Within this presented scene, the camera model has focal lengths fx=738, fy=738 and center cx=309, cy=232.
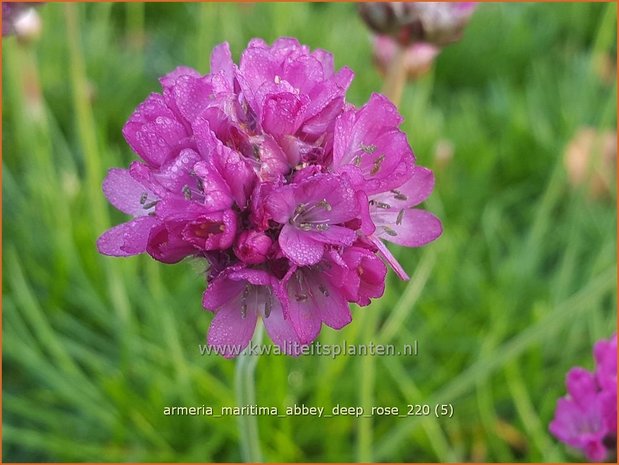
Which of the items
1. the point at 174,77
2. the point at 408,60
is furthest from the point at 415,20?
the point at 174,77

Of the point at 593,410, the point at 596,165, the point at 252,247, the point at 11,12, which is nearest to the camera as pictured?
the point at 252,247

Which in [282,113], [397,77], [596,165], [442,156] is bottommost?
[596,165]

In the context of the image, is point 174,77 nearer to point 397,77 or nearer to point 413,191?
point 413,191

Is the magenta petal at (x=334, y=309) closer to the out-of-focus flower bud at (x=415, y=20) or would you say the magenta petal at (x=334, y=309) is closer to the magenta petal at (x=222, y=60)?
the magenta petal at (x=222, y=60)

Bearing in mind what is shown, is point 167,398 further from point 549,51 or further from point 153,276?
point 549,51

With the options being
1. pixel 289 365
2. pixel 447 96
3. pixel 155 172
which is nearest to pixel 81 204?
pixel 289 365

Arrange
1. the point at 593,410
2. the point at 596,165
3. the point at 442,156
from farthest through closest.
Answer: the point at 596,165
the point at 442,156
the point at 593,410
